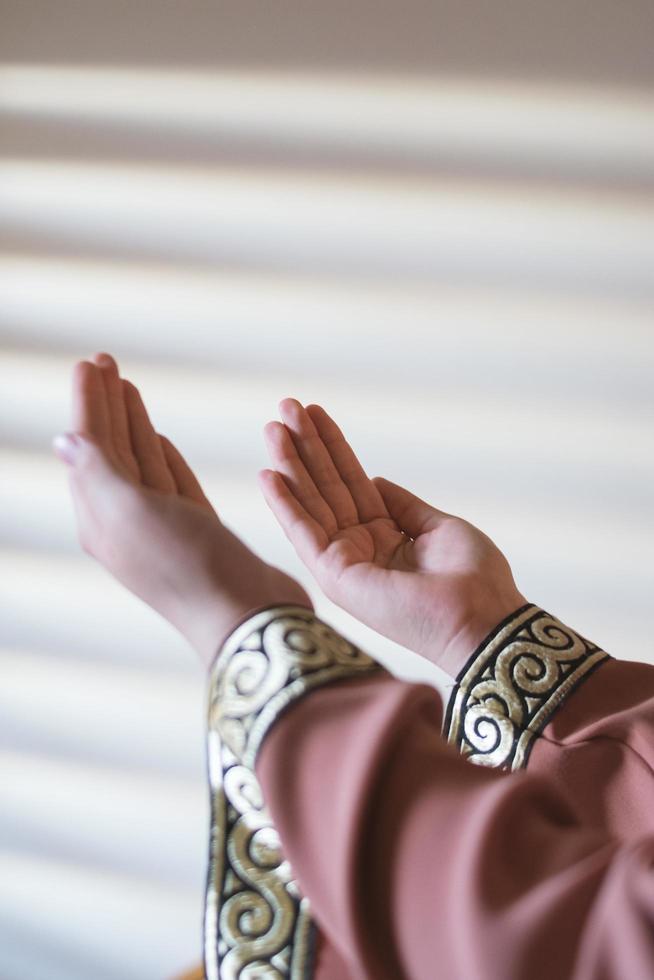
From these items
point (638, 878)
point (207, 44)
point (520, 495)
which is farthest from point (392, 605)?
point (207, 44)

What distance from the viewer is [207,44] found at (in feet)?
4.88

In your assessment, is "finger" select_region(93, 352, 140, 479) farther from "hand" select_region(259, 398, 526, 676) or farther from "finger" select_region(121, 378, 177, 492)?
"hand" select_region(259, 398, 526, 676)

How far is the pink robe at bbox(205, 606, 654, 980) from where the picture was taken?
1.37ft

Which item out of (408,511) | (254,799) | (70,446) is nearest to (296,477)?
(408,511)

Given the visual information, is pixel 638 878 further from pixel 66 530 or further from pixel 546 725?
pixel 66 530

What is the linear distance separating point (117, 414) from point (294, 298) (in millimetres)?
845

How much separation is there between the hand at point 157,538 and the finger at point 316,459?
21cm

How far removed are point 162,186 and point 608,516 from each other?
33.2 inches

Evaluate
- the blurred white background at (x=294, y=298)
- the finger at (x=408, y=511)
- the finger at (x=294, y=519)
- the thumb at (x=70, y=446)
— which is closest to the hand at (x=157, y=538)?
the thumb at (x=70, y=446)

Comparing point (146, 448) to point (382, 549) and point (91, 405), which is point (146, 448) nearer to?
point (91, 405)

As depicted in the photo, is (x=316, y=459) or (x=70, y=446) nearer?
(x=70, y=446)

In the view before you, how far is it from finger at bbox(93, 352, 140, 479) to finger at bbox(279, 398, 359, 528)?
20 centimetres

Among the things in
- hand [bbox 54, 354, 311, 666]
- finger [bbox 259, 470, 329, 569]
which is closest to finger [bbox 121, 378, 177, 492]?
hand [bbox 54, 354, 311, 666]

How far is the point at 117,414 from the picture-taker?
705 millimetres
